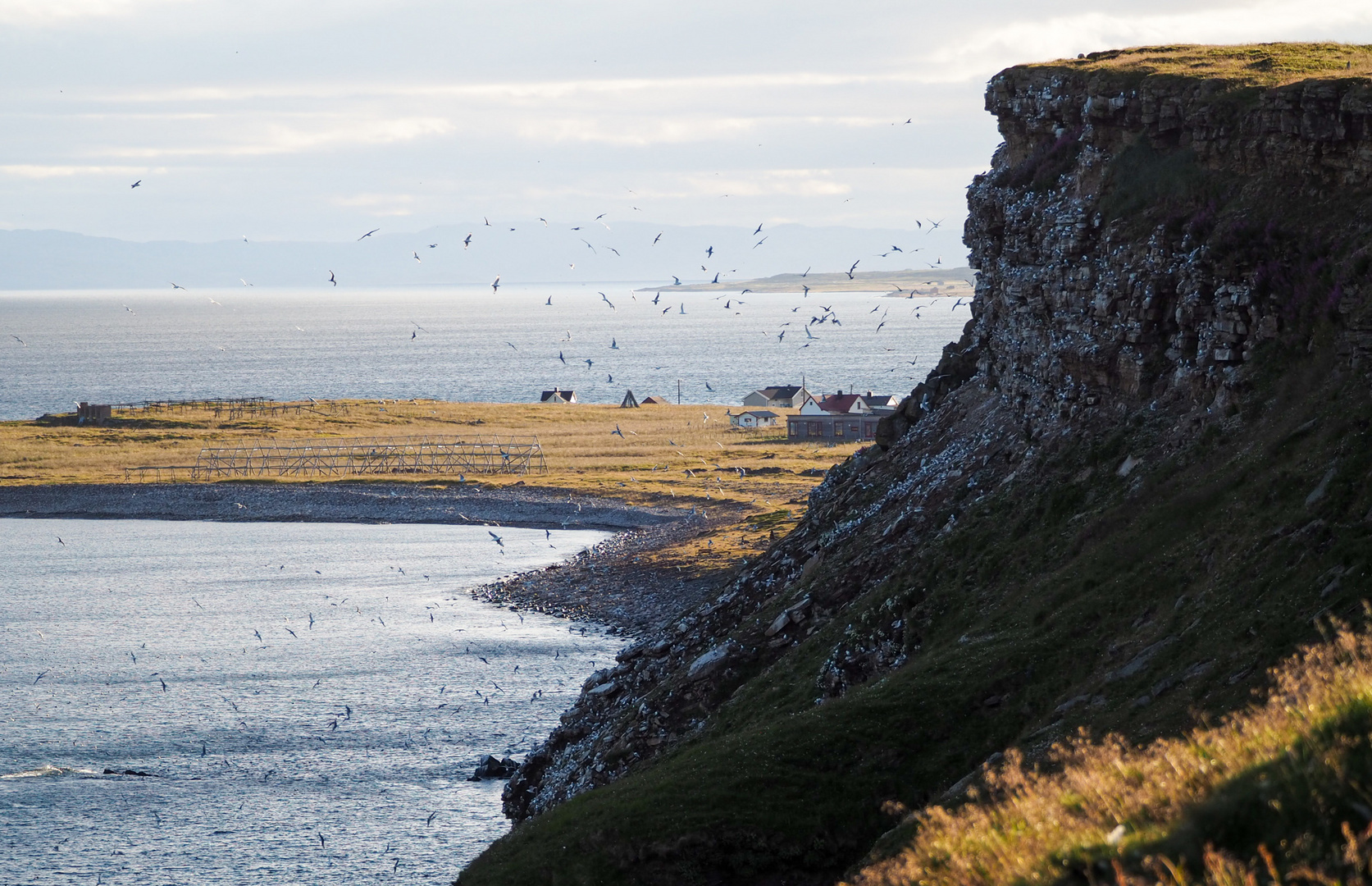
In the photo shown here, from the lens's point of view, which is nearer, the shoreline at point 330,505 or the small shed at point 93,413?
the shoreline at point 330,505

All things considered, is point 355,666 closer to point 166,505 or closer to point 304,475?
point 166,505

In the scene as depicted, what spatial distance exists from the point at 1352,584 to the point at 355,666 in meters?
41.9

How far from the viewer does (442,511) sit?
97.1 metres

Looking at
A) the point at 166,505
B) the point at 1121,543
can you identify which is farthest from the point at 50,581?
the point at 1121,543

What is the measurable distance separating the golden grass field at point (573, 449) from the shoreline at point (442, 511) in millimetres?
2569

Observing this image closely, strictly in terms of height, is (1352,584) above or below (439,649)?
above

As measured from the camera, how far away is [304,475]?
112 meters

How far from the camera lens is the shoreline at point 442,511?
6988cm

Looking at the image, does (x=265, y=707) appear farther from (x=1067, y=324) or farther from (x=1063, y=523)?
(x=1067, y=324)

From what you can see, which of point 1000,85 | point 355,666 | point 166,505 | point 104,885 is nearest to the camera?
point 104,885

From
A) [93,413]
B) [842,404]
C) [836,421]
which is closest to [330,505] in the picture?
[836,421]

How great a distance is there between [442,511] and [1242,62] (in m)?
72.1

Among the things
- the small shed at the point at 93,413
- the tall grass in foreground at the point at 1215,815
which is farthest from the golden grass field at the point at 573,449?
the tall grass in foreground at the point at 1215,815

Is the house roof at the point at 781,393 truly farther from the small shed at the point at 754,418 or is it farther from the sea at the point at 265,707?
the sea at the point at 265,707
